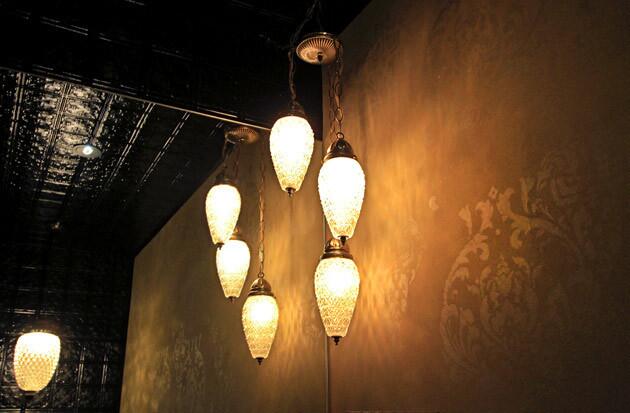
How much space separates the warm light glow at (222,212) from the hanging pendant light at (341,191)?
795 millimetres

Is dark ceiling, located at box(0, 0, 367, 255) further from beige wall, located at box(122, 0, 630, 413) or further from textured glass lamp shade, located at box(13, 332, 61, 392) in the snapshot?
textured glass lamp shade, located at box(13, 332, 61, 392)

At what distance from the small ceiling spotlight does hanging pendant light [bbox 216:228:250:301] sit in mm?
1320

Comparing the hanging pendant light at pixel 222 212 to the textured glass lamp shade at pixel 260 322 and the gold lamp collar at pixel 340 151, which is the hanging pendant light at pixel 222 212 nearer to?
the textured glass lamp shade at pixel 260 322

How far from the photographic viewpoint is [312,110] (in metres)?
2.32

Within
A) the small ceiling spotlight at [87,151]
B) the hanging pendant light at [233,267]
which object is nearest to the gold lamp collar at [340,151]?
the hanging pendant light at [233,267]

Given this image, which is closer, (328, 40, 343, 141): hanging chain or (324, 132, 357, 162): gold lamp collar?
(324, 132, 357, 162): gold lamp collar

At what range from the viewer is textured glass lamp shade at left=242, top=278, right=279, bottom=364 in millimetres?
2070

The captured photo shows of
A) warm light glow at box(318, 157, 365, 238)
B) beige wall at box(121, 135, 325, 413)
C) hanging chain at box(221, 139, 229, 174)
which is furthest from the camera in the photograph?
hanging chain at box(221, 139, 229, 174)

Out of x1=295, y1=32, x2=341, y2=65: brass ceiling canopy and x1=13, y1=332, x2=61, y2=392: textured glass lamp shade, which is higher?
x1=295, y1=32, x2=341, y2=65: brass ceiling canopy

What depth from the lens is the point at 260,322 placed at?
2068 millimetres

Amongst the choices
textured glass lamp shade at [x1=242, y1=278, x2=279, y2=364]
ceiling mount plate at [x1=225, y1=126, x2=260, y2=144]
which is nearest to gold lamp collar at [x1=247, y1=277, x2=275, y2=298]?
textured glass lamp shade at [x1=242, y1=278, x2=279, y2=364]

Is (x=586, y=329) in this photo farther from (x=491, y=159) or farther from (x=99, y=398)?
(x=99, y=398)

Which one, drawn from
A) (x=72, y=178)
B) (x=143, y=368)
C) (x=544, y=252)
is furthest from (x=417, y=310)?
(x=143, y=368)

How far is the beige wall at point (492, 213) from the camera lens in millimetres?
1088
